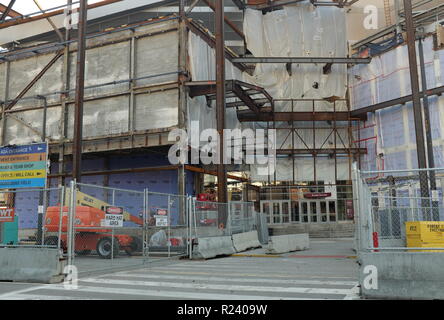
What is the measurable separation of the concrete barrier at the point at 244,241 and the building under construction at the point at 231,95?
2.99 meters

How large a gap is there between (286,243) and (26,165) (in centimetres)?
1046

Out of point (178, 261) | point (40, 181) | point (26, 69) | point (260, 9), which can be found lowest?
point (178, 261)

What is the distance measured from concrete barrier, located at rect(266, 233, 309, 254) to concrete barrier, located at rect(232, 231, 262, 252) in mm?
1554

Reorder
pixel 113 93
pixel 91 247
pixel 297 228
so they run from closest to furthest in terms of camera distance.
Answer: pixel 91 247 < pixel 113 93 < pixel 297 228

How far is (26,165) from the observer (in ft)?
43.8

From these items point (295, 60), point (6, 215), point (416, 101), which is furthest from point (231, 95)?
point (6, 215)

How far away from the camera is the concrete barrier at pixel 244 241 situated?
17.7 metres

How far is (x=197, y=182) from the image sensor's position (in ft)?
93.2

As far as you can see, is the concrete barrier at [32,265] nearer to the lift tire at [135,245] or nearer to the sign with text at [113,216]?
the sign with text at [113,216]

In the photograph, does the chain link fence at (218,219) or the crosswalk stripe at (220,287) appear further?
the chain link fence at (218,219)

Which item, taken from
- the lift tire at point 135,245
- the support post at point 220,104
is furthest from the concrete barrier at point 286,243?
the lift tire at point 135,245

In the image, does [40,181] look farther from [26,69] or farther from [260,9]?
[260,9]
